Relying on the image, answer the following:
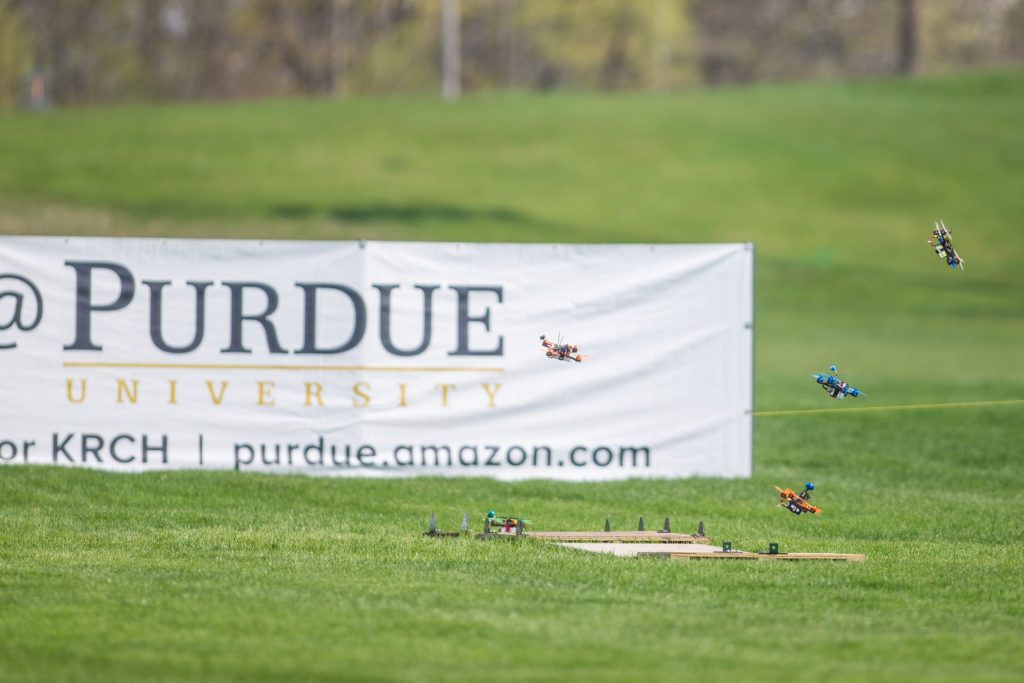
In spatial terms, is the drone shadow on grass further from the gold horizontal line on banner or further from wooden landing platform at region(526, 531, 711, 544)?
wooden landing platform at region(526, 531, 711, 544)

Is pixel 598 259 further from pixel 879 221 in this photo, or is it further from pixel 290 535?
pixel 879 221

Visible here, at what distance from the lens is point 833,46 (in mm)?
102438

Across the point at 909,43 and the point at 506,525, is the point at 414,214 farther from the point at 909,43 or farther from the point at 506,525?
the point at 506,525

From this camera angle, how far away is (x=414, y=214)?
52062 millimetres

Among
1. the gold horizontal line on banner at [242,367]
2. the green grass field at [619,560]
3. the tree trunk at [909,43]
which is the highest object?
the tree trunk at [909,43]

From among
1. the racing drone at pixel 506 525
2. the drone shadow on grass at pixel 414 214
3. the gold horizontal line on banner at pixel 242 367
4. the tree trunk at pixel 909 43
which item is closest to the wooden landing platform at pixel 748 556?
the racing drone at pixel 506 525

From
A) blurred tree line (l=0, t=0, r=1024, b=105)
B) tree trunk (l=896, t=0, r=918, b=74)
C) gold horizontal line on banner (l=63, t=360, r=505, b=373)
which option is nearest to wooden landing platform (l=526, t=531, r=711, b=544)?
gold horizontal line on banner (l=63, t=360, r=505, b=373)

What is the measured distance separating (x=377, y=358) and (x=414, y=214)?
37157mm

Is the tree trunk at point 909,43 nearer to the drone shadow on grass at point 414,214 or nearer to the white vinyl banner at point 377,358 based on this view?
the drone shadow on grass at point 414,214

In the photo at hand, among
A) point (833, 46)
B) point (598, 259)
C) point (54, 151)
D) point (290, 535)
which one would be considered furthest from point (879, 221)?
point (833, 46)

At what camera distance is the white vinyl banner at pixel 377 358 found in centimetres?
1500

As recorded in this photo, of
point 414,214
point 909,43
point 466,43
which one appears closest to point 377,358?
point 414,214

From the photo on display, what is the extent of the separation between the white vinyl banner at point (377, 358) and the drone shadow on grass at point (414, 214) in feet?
116

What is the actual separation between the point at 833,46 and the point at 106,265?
92.7 meters
